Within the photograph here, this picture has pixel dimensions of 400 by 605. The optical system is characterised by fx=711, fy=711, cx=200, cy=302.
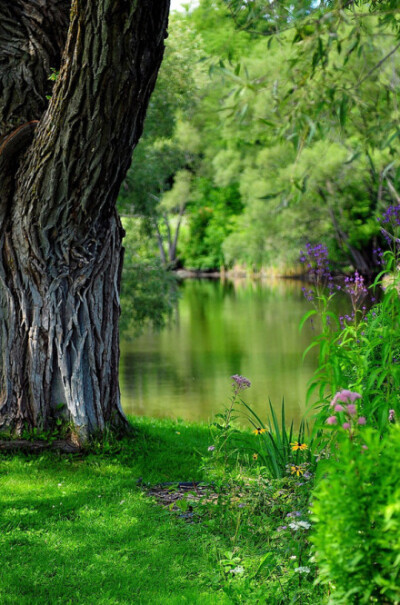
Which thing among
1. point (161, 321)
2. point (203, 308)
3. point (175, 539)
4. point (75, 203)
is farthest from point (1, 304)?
point (203, 308)

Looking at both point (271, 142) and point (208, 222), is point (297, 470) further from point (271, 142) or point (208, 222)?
point (208, 222)

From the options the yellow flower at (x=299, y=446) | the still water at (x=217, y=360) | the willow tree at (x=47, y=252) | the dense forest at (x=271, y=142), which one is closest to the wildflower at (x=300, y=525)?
the yellow flower at (x=299, y=446)

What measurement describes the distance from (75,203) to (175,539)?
262 centimetres

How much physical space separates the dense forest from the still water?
210cm

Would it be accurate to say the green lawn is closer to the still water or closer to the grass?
the grass

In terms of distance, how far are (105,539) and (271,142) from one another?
67.3ft

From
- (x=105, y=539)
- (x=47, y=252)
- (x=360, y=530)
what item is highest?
(x=47, y=252)

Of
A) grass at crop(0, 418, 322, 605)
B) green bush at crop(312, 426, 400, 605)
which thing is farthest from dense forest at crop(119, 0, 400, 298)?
grass at crop(0, 418, 322, 605)

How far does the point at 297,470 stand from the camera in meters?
4.29

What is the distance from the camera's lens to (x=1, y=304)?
222 inches

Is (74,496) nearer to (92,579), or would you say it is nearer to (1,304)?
(92,579)

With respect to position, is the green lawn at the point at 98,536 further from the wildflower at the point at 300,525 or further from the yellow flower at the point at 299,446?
the yellow flower at the point at 299,446

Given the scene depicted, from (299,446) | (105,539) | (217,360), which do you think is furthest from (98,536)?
(217,360)

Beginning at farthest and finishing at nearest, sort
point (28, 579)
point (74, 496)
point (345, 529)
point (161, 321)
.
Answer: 1. point (161, 321)
2. point (74, 496)
3. point (28, 579)
4. point (345, 529)
